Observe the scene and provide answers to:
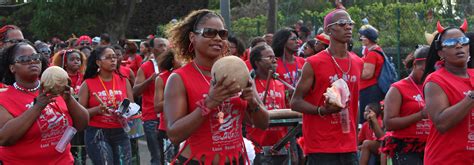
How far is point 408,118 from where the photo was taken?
320 inches

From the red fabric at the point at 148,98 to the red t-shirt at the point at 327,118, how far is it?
461cm

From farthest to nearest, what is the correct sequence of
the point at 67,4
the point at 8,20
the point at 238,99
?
1. the point at 8,20
2. the point at 67,4
3. the point at 238,99

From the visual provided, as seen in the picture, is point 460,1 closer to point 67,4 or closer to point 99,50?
point 99,50

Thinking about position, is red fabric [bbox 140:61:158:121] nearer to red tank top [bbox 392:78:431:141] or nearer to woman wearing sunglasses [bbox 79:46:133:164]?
woman wearing sunglasses [bbox 79:46:133:164]

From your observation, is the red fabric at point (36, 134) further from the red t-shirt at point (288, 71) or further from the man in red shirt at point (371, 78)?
the man in red shirt at point (371, 78)

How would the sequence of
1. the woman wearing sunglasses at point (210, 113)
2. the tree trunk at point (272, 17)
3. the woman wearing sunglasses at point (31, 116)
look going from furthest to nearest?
1. the tree trunk at point (272, 17)
2. the woman wearing sunglasses at point (31, 116)
3. the woman wearing sunglasses at point (210, 113)

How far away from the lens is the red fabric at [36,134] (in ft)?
23.2

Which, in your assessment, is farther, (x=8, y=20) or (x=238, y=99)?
(x=8, y=20)

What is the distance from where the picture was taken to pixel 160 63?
11648 millimetres

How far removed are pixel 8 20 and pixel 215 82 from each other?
36.0 m

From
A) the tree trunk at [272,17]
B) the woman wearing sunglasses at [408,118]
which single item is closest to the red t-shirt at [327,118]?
the woman wearing sunglasses at [408,118]

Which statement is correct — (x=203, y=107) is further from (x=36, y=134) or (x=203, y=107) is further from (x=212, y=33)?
(x=36, y=134)

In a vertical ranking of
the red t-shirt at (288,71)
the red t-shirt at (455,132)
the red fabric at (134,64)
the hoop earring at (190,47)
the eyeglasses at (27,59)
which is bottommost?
the red fabric at (134,64)

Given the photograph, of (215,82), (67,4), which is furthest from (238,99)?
(67,4)
